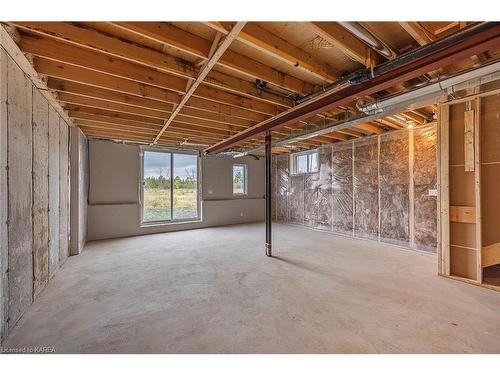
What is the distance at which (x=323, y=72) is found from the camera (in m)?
2.20

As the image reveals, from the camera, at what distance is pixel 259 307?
2062 millimetres

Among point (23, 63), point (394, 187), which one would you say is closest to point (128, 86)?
point (23, 63)

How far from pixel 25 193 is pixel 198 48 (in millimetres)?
2143

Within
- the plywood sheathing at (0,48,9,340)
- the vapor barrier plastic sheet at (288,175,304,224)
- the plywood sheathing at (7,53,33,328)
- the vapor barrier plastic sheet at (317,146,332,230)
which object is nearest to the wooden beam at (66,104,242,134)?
the plywood sheathing at (7,53,33,328)

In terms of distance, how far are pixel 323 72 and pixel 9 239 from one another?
3.22 metres

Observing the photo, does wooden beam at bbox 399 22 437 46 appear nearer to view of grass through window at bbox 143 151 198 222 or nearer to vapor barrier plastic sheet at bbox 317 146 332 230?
vapor barrier plastic sheet at bbox 317 146 332 230

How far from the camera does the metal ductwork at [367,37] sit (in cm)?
147

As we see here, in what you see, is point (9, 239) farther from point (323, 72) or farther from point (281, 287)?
point (323, 72)

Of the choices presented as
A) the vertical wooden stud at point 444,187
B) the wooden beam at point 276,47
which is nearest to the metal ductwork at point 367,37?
the wooden beam at point 276,47

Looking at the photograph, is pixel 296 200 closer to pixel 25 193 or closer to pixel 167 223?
pixel 167 223

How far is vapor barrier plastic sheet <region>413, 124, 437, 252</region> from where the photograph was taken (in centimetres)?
384
